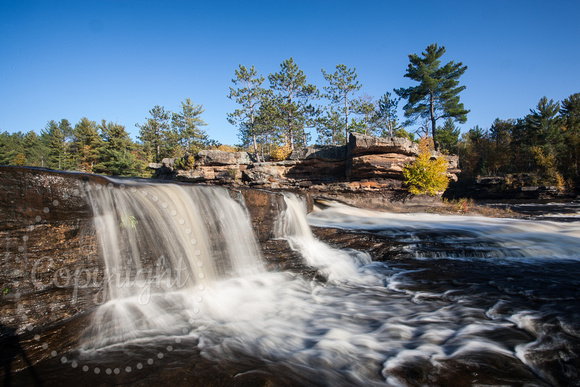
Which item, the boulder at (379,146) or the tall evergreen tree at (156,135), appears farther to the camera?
the tall evergreen tree at (156,135)

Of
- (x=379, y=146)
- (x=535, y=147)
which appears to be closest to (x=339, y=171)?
(x=379, y=146)

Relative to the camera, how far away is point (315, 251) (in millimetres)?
6363

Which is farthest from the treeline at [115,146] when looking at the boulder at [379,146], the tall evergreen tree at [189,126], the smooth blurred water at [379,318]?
the smooth blurred water at [379,318]

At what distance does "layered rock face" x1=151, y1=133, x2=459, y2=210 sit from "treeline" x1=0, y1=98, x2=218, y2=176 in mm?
14867

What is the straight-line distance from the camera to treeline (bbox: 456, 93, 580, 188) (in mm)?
28734

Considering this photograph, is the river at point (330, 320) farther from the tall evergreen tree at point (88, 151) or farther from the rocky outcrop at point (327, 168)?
the tall evergreen tree at point (88, 151)

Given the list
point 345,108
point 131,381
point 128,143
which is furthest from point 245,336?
point 128,143

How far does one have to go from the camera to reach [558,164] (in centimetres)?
2975

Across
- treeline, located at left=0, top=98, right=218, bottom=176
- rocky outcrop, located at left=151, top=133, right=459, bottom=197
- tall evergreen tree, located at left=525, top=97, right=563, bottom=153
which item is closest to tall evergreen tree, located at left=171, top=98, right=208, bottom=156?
treeline, located at left=0, top=98, right=218, bottom=176

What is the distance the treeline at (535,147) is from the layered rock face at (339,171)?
1918cm

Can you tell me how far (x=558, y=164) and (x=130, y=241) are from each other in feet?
142

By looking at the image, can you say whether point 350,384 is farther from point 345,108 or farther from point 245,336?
point 345,108

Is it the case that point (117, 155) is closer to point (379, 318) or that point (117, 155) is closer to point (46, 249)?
point (46, 249)

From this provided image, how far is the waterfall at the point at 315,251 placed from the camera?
561cm
